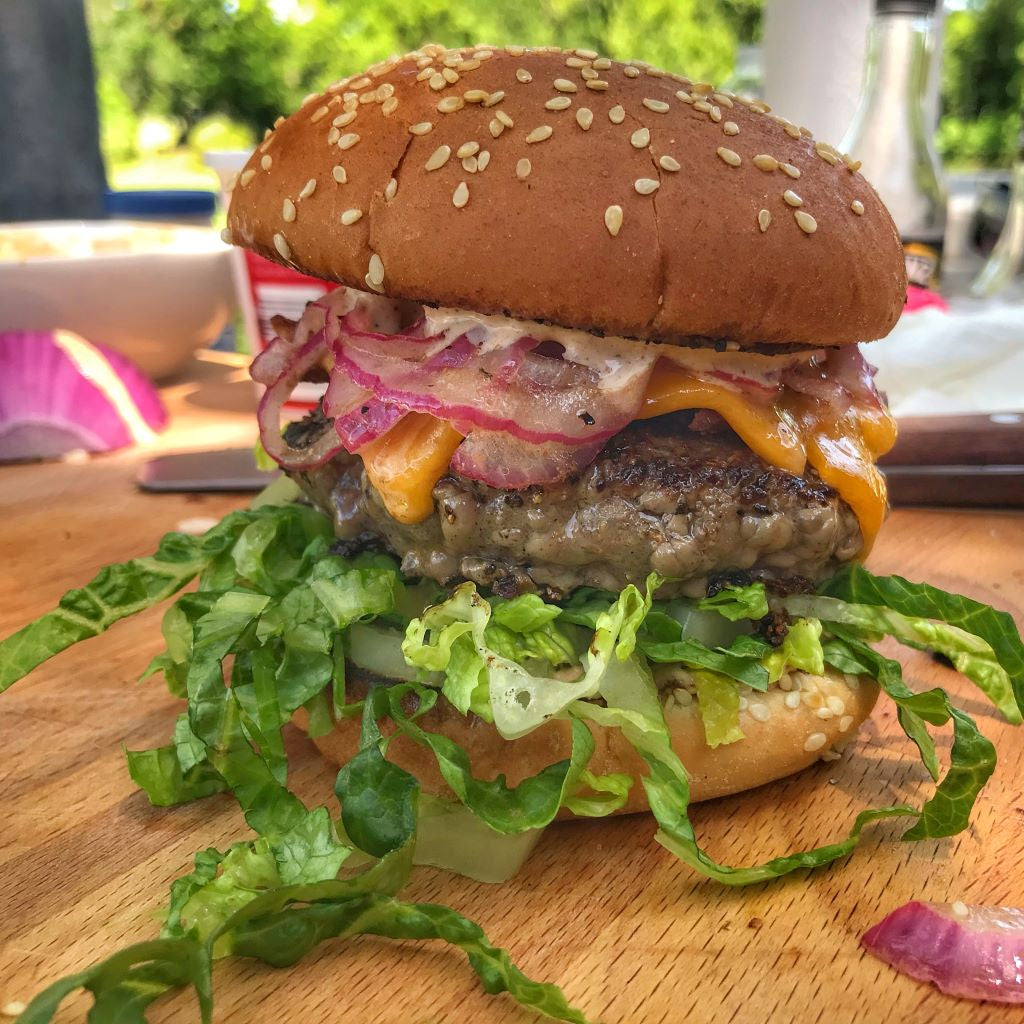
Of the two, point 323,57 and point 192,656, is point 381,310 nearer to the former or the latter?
point 192,656

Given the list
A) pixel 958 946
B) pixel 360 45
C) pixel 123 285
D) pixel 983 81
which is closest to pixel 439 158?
pixel 958 946

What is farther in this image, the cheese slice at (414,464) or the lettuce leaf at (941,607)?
the lettuce leaf at (941,607)

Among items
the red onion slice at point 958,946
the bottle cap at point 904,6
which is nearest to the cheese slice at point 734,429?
the red onion slice at point 958,946

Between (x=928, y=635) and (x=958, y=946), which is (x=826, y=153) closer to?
(x=928, y=635)

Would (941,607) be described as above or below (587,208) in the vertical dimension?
below

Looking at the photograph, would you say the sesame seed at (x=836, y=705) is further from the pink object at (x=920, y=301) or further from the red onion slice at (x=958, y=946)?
the pink object at (x=920, y=301)

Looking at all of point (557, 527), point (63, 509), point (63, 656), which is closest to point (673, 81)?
point (557, 527)

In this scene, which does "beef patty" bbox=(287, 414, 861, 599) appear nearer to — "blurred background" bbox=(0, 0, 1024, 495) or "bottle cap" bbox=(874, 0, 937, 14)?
"blurred background" bbox=(0, 0, 1024, 495)
